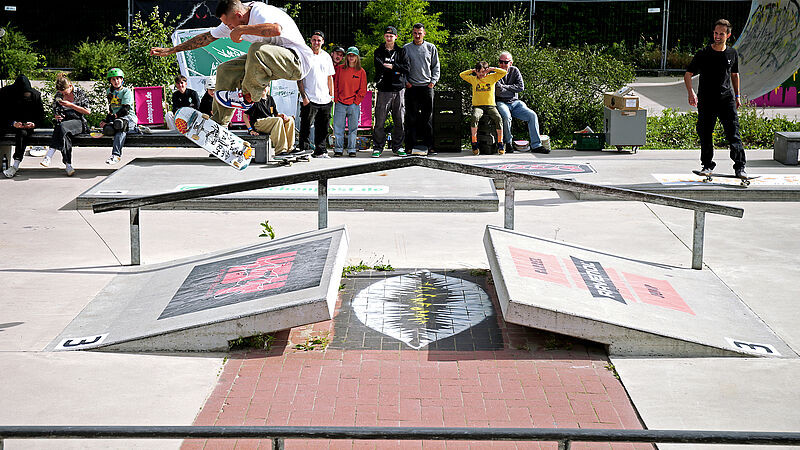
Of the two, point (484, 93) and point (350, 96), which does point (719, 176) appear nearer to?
point (484, 93)

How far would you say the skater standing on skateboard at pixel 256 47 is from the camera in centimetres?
697

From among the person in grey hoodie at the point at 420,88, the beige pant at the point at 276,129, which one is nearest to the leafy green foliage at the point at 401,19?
the person in grey hoodie at the point at 420,88

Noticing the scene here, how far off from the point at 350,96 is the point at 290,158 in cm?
160

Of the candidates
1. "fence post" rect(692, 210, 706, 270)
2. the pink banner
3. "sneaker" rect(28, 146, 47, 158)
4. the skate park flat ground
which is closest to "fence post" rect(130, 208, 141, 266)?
the skate park flat ground

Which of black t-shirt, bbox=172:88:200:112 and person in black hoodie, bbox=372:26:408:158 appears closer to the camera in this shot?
black t-shirt, bbox=172:88:200:112

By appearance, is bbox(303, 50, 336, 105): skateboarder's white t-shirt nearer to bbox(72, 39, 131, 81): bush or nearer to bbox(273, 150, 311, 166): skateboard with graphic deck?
bbox(273, 150, 311, 166): skateboard with graphic deck

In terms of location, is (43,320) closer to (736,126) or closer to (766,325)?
(766,325)

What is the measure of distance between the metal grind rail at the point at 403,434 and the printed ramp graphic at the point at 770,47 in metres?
18.5

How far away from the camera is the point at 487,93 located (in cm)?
1480

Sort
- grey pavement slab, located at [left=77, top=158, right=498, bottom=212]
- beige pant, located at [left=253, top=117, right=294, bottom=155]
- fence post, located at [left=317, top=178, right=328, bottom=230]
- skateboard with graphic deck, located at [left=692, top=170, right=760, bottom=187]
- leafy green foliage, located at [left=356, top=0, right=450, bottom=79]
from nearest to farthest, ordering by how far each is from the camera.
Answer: fence post, located at [left=317, top=178, right=328, bottom=230], beige pant, located at [left=253, top=117, right=294, bottom=155], grey pavement slab, located at [left=77, top=158, right=498, bottom=212], skateboard with graphic deck, located at [left=692, top=170, right=760, bottom=187], leafy green foliage, located at [left=356, top=0, right=450, bottom=79]

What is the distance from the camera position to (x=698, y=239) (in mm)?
7844

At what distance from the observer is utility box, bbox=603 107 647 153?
1502 centimetres

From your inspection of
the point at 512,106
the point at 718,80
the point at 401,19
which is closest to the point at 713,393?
the point at 718,80

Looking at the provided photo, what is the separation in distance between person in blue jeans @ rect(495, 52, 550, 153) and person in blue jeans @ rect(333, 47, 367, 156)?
2.32 m
